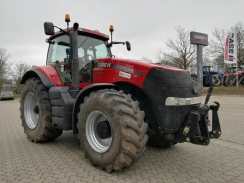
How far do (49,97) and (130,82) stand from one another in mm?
2054

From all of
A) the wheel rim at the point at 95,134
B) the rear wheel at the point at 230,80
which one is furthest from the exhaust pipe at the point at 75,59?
the rear wheel at the point at 230,80

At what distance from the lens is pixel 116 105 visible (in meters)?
2.98

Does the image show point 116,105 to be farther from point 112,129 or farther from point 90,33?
point 90,33

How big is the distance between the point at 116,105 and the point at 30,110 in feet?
10.5

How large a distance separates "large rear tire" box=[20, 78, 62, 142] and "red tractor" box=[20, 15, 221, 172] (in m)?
0.02

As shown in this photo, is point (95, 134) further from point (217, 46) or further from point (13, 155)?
point (217, 46)

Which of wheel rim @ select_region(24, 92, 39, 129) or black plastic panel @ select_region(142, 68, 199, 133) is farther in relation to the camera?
wheel rim @ select_region(24, 92, 39, 129)

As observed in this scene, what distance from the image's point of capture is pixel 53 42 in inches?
199

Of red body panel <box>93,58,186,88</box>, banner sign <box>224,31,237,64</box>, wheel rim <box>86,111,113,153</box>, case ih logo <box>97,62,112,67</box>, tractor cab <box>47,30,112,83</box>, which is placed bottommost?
wheel rim <box>86,111,113,153</box>

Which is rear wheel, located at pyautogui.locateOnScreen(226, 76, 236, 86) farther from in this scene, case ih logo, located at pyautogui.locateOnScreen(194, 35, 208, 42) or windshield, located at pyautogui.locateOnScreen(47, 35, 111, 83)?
windshield, located at pyautogui.locateOnScreen(47, 35, 111, 83)

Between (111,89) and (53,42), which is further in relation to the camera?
(53,42)

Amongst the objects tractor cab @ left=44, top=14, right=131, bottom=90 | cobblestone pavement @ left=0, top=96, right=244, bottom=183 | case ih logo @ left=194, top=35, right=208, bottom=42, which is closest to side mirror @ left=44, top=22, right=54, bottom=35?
tractor cab @ left=44, top=14, right=131, bottom=90

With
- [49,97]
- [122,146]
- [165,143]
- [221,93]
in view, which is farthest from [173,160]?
[221,93]

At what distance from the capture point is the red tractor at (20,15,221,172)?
2949 mm
